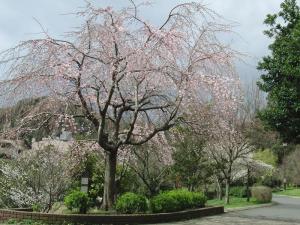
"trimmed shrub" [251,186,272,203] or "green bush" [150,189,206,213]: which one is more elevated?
"trimmed shrub" [251,186,272,203]

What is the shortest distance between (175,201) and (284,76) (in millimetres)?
→ 6248

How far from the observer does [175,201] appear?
18.5 m

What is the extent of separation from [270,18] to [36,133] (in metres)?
9.43

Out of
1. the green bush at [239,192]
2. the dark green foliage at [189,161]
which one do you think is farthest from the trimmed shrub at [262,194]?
the green bush at [239,192]

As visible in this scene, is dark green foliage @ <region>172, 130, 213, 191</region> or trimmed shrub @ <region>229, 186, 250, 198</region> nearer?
dark green foliage @ <region>172, 130, 213, 191</region>

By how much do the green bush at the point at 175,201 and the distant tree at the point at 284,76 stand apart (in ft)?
15.1

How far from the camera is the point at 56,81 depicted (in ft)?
51.6

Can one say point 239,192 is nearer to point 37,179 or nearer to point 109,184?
point 109,184

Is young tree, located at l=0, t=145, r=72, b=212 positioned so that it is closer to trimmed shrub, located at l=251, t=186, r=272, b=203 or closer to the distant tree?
the distant tree

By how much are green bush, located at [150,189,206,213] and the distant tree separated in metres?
4.62

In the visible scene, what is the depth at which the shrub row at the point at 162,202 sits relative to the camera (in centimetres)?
1641

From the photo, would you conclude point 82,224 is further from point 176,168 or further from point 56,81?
point 176,168

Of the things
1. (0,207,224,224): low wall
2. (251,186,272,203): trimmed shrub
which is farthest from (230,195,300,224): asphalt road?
(251,186,272,203): trimmed shrub

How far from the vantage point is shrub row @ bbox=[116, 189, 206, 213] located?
53.8ft
